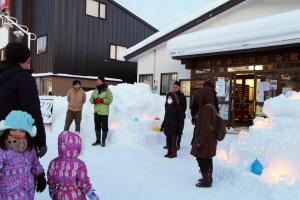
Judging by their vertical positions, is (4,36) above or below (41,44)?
above

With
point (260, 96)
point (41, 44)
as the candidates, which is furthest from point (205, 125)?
point (41, 44)

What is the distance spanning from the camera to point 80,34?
20953mm

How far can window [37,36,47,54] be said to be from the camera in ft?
67.8

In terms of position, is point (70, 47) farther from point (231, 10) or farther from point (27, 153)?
point (27, 153)

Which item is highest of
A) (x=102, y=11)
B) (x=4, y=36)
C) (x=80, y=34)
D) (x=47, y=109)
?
(x=102, y=11)

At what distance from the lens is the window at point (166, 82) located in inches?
584

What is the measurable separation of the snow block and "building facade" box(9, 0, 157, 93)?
1637 cm

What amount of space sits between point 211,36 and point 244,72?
1.70 meters

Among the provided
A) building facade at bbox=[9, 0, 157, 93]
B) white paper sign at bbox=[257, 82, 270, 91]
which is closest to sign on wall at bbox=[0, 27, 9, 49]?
building facade at bbox=[9, 0, 157, 93]

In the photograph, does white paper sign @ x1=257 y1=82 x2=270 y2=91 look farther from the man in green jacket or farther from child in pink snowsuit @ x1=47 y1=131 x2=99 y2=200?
child in pink snowsuit @ x1=47 y1=131 x2=99 y2=200

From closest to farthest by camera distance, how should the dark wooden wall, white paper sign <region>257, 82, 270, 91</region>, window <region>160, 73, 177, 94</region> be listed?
1. white paper sign <region>257, 82, 270, 91</region>
2. window <region>160, 73, 177, 94</region>
3. the dark wooden wall

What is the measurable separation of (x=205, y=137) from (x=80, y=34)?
17.2 metres

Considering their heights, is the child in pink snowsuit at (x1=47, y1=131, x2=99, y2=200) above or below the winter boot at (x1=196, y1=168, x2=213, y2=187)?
above

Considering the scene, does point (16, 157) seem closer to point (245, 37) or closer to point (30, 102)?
point (30, 102)
